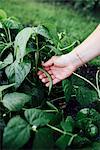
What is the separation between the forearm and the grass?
130cm

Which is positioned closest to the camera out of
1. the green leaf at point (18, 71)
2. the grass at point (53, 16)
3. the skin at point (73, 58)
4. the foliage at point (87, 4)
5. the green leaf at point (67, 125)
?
the green leaf at point (67, 125)

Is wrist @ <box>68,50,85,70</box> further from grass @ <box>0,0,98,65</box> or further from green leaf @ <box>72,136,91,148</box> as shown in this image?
grass @ <box>0,0,98,65</box>

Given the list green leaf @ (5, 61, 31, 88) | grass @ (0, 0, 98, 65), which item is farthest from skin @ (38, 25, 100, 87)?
grass @ (0, 0, 98, 65)

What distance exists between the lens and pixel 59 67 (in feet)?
5.66

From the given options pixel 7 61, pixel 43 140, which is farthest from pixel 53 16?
pixel 43 140

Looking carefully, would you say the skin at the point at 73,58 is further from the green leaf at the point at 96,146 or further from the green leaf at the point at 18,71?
the green leaf at the point at 96,146

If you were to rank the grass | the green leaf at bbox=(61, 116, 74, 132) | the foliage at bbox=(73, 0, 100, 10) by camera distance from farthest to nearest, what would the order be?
the foliage at bbox=(73, 0, 100, 10), the grass, the green leaf at bbox=(61, 116, 74, 132)

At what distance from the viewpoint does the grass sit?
332 centimetres

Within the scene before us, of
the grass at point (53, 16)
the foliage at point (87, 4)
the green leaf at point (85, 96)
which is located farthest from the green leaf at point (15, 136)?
the foliage at point (87, 4)

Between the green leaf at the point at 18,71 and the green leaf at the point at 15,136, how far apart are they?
0.23 m

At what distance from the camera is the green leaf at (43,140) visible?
1.35 meters

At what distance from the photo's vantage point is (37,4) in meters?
4.22

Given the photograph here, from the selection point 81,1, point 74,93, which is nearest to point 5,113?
point 74,93

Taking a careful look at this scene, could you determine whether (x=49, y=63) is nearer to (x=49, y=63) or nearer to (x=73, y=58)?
(x=49, y=63)
